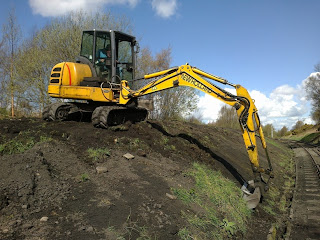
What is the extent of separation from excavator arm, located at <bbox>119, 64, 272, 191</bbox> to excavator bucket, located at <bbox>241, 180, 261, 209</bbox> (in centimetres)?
34

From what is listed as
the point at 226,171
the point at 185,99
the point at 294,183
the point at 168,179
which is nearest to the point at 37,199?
the point at 168,179

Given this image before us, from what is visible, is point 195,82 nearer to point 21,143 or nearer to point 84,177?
point 84,177

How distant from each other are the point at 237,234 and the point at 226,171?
4061mm

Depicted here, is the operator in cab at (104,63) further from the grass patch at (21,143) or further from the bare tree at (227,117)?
the bare tree at (227,117)

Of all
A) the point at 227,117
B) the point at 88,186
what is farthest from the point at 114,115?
the point at 227,117

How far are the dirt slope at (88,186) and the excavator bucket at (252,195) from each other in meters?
0.24

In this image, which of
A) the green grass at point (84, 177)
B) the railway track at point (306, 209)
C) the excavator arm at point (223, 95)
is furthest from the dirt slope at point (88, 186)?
the excavator arm at point (223, 95)

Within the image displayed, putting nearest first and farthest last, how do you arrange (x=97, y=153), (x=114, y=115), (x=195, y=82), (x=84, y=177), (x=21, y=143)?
(x=84, y=177), (x=21, y=143), (x=97, y=153), (x=195, y=82), (x=114, y=115)

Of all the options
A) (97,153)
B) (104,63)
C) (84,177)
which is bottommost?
(84,177)

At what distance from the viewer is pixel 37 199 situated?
490 cm

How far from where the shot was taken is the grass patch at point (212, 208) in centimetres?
565

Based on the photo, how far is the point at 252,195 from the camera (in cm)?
781

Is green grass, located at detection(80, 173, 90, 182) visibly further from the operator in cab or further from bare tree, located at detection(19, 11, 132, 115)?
bare tree, located at detection(19, 11, 132, 115)

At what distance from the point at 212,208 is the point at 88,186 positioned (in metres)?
3.03
